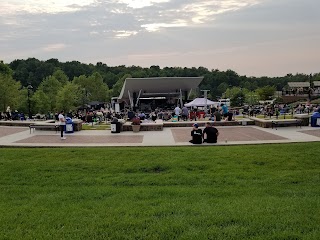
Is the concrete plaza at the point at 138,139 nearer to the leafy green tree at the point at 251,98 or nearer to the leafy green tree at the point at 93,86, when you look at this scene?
the leafy green tree at the point at 251,98

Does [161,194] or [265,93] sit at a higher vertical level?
[265,93]

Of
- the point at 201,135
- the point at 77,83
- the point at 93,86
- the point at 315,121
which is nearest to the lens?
the point at 201,135

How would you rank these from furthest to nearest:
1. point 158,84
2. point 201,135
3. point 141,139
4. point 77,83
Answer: point 77,83, point 158,84, point 141,139, point 201,135

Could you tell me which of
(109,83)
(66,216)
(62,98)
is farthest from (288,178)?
(109,83)

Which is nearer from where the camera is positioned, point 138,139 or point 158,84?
point 138,139

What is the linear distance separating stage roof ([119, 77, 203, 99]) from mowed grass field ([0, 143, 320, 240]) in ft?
153

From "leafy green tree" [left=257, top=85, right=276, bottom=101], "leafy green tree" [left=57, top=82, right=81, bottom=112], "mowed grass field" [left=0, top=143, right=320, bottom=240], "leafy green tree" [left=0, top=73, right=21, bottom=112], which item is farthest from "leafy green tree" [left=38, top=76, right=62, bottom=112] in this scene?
"mowed grass field" [left=0, top=143, right=320, bottom=240]

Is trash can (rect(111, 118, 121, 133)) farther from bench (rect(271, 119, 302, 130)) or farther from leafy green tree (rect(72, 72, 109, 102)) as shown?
leafy green tree (rect(72, 72, 109, 102))

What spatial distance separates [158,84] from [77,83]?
38.6 m

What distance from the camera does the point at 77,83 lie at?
93.9 m

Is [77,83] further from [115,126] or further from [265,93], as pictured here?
[115,126]

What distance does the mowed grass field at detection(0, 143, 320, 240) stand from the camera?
16.8ft

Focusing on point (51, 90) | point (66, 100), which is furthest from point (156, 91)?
point (51, 90)

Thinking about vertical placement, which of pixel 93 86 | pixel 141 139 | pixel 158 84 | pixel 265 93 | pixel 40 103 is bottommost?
pixel 141 139
